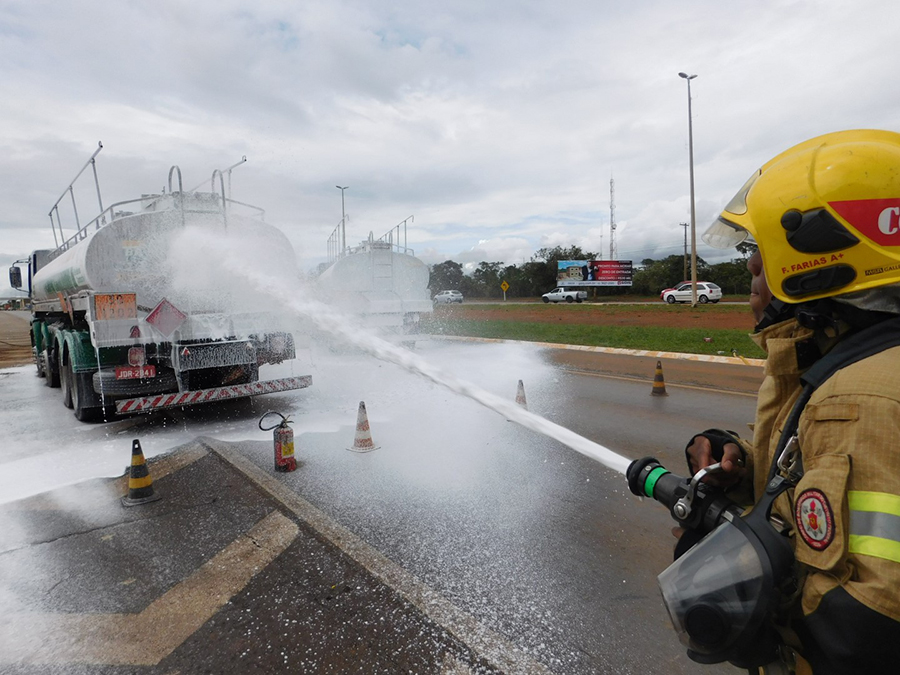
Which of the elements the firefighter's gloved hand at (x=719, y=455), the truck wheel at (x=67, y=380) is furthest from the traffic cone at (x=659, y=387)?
the truck wheel at (x=67, y=380)

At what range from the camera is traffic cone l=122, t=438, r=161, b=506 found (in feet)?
14.6

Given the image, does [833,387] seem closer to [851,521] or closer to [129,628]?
[851,521]

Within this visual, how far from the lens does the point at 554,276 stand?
63156 mm

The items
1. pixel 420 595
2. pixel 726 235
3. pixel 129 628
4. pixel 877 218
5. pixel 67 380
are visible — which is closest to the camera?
pixel 877 218

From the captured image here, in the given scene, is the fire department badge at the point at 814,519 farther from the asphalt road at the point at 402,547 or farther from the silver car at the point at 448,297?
the silver car at the point at 448,297

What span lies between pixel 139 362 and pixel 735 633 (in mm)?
7346

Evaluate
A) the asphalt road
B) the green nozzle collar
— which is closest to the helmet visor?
the green nozzle collar

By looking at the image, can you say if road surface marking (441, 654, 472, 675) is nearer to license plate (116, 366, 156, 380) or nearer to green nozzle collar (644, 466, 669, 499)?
green nozzle collar (644, 466, 669, 499)

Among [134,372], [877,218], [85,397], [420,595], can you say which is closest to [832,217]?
[877,218]

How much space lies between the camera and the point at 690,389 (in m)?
8.86

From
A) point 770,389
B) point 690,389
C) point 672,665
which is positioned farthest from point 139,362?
point 690,389

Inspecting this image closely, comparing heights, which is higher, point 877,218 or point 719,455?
point 877,218

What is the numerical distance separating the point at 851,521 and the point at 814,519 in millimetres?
68

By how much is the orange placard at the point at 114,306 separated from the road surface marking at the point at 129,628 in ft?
14.9
